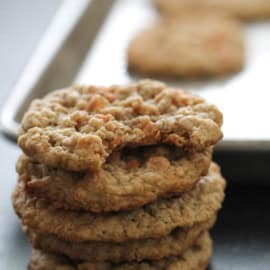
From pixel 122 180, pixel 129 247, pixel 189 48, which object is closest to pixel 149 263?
pixel 129 247

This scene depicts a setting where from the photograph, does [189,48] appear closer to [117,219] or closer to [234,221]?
[234,221]

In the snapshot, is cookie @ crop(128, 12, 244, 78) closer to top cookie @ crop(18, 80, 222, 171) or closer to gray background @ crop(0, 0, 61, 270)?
gray background @ crop(0, 0, 61, 270)

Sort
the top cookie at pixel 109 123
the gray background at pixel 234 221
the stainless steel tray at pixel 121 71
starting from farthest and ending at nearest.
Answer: the stainless steel tray at pixel 121 71, the gray background at pixel 234 221, the top cookie at pixel 109 123

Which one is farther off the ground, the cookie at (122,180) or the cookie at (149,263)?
the cookie at (122,180)

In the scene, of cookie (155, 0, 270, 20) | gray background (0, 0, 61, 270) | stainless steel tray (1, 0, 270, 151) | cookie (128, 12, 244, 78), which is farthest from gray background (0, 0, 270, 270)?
cookie (155, 0, 270, 20)

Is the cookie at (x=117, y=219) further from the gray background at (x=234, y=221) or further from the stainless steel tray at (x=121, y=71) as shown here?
the stainless steel tray at (x=121, y=71)

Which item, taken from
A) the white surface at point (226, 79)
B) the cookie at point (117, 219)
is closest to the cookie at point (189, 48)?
the white surface at point (226, 79)

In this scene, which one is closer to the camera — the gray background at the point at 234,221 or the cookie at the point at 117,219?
the cookie at the point at 117,219
